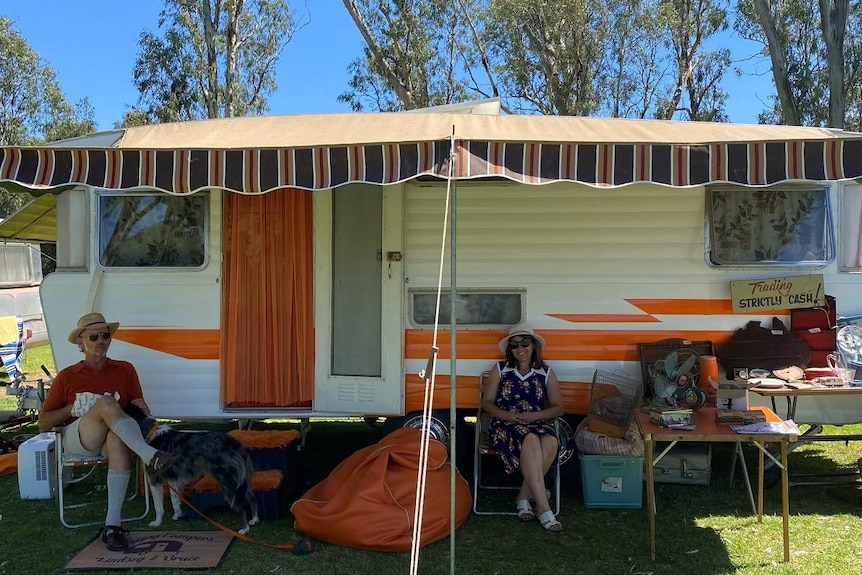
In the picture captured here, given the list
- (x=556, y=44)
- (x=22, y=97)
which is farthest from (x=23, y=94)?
(x=556, y=44)

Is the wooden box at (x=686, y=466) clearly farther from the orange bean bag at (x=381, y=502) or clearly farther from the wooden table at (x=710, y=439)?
the orange bean bag at (x=381, y=502)

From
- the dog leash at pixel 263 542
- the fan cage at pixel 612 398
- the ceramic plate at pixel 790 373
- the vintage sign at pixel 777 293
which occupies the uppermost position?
the vintage sign at pixel 777 293

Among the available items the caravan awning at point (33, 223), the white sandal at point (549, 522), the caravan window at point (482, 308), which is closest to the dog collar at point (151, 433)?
the caravan window at point (482, 308)

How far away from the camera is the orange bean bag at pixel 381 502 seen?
3.55 m

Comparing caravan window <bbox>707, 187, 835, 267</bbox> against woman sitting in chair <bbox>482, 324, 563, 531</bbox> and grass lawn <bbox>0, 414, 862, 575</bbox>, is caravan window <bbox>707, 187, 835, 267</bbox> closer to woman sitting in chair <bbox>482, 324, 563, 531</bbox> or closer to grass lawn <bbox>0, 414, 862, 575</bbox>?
woman sitting in chair <bbox>482, 324, 563, 531</bbox>

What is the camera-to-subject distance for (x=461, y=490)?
393 centimetres

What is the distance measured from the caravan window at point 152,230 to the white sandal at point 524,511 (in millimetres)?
2481

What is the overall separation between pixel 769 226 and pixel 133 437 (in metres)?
3.90

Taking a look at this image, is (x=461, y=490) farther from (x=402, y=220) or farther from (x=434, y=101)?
(x=434, y=101)

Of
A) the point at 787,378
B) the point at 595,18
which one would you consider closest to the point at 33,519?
the point at 787,378

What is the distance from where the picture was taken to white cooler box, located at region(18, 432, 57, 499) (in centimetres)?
432

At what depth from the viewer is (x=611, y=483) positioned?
4.13 metres

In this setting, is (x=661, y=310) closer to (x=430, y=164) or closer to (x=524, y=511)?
(x=524, y=511)

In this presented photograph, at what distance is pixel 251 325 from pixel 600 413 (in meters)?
2.31
